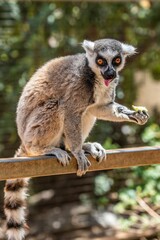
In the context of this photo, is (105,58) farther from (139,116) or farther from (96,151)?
(96,151)

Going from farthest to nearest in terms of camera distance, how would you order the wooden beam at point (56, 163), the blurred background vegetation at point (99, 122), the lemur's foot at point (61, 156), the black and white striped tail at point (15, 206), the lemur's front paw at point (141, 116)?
1. the blurred background vegetation at point (99, 122)
2. the lemur's front paw at point (141, 116)
3. the black and white striped tail at point (15, 206)
4. the lemur's foot at point (61, 156)
5. the wooden beam at point (56, 163)

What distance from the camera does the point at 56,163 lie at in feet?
9.75

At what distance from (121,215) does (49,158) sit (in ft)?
9.82

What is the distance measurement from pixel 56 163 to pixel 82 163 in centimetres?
31

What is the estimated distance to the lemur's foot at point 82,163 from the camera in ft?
10.5

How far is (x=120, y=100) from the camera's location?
20.3 ft

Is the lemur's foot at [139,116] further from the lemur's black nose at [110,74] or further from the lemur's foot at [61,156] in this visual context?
the lemur's foot at [61,156]

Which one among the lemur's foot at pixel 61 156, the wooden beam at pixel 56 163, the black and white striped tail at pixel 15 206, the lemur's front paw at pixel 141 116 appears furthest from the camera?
the lemur's front paw at pixel 141 116

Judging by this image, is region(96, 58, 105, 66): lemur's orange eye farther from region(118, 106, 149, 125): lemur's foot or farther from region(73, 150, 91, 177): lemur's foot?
region(73, 150, 91, 177): lemur's foot

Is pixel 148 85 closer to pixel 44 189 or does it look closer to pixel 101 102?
pixel 44 189

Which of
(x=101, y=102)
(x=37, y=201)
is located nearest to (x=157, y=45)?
(x=37, y=201)

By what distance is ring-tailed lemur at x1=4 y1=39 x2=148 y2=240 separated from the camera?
3439 millimetres

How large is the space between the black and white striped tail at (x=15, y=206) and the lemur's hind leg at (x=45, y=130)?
0.27 metres

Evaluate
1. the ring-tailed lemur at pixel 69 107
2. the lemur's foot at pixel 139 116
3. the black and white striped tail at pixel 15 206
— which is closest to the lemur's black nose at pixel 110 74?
the ring-tailed lemur at pixel 69 107
